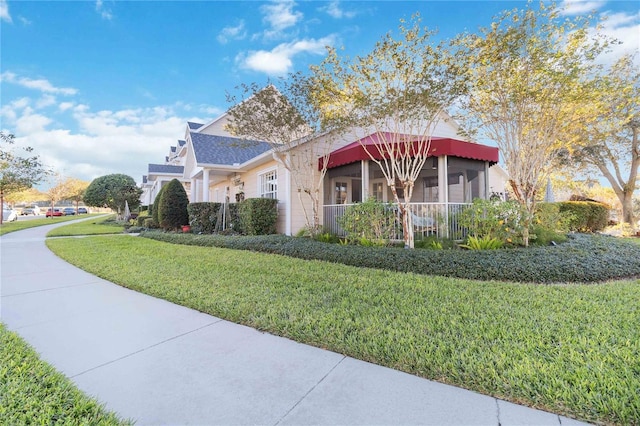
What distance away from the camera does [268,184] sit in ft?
42.0

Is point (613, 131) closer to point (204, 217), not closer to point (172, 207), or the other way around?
point (204, 217)

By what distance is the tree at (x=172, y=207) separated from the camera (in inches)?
563

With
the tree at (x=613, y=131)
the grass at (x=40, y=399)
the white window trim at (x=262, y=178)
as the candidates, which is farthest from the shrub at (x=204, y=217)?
the tree at (x=613, y=131)

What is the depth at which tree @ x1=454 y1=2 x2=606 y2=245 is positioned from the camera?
646 centimetres

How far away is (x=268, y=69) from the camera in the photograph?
958cm

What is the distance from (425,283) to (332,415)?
3.46 metres

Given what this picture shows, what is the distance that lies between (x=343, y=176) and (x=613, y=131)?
400 inches

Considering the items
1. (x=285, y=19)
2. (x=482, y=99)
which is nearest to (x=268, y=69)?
(x=285, y=19)

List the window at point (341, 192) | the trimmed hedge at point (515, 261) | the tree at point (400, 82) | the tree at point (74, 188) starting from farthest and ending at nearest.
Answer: the tree at point (74, 188)
the window at point (341, 192)
the tree at point (400, 82)
the trimmed hedge at point (515, 261)

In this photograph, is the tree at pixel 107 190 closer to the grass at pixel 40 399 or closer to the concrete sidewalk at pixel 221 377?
the concrete sidewalk at pixel 221 377

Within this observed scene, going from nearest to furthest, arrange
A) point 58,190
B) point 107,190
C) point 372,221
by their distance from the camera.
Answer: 1. point 372,221
2. point 107,190
3. point 58,190

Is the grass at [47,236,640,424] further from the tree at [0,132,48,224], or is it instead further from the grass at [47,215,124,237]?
the tree at [0,132,48,224]

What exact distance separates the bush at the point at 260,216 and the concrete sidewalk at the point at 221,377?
23.3ft

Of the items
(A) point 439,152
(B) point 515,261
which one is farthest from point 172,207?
(B) point 515,261
